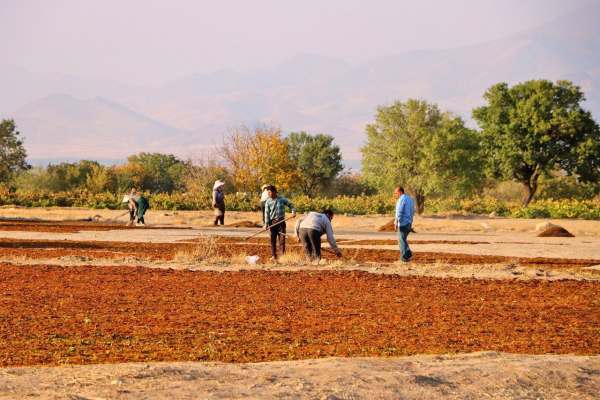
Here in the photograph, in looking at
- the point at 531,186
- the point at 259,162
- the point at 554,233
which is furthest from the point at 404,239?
the point at 259,162

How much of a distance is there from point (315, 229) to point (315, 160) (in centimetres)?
→ 8394

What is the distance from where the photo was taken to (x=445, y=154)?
220 feet

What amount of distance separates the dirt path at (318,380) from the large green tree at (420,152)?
180ft

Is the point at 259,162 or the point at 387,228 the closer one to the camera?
the point at 387,228

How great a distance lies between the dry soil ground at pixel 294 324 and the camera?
10.8 meters

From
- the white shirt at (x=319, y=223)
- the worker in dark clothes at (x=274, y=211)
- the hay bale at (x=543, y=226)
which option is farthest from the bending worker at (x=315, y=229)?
the hay bale at (x=543, y=226)

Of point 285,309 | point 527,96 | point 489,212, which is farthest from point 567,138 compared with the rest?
point 285,309

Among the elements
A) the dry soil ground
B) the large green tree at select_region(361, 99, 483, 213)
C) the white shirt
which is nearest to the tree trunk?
the large green tree at select_region(361, 99, 483, 213)

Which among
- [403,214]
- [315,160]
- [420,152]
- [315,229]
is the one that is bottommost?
[315,229]

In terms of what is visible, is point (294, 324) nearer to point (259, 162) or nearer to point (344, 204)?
point (344, 204)

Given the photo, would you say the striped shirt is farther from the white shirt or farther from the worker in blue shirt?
the worker in blue shirt

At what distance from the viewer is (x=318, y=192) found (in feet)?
342

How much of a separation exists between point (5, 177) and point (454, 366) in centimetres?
7994

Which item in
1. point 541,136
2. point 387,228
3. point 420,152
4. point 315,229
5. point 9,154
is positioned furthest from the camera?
point 9,154
